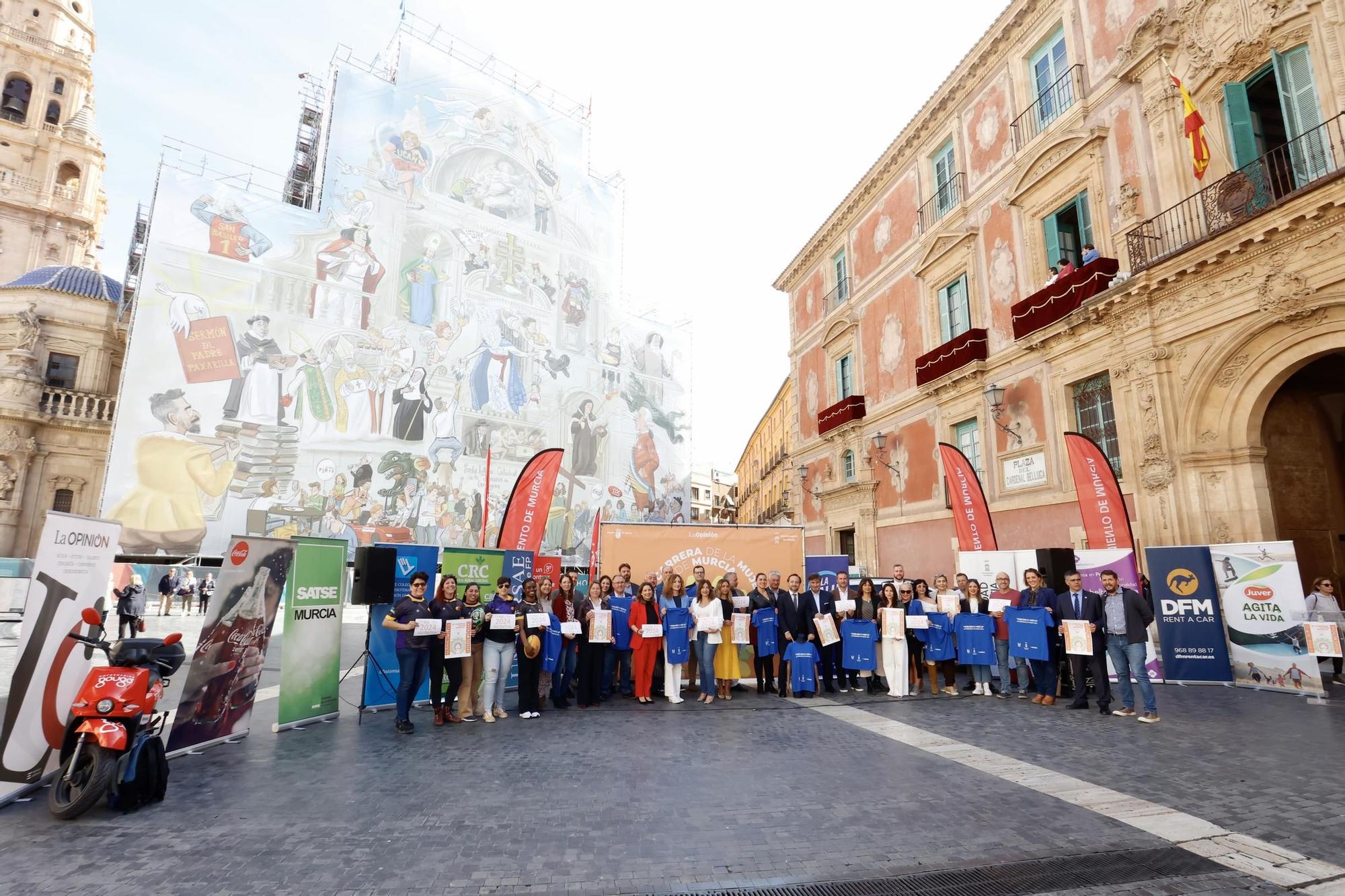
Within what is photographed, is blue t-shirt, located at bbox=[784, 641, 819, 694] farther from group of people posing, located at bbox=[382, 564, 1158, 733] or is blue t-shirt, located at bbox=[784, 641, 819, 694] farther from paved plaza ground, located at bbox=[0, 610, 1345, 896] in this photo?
paved plaza ground, located at bbox=[0, 610, 1345, 896]

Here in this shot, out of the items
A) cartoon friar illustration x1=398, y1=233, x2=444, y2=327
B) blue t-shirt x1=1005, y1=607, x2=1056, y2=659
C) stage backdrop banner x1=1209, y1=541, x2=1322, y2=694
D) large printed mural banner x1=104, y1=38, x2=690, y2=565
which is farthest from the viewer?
cartoon friar illustration x1=398, y1=233, x2=444, y2=327

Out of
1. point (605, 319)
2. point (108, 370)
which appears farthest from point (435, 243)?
point (108, 370)

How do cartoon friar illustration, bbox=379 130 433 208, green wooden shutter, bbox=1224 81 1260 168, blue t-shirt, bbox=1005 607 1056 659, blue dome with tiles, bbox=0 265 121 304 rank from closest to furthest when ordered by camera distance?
blue t-shirt, bbox=1005 607 1056 659
green wooden shutter, bbox=1224 81 1260 168
cartoon friar illustration, bbox=379 130 433 208
blue dome with tiles, bbox=0 265 121 304

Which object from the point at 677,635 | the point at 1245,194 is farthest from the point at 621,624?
the point at 1245,194

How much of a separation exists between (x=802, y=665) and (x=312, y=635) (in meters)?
6.71

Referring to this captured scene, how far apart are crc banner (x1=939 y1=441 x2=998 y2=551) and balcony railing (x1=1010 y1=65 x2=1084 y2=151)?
839 centimetres

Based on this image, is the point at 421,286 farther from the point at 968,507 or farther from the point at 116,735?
the point at 116,735

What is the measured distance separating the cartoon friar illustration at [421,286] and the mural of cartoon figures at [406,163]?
1.90 metres

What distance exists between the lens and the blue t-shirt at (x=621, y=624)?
969 centimetres

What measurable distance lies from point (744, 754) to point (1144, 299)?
11.8 meters

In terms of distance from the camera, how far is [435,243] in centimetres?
2691

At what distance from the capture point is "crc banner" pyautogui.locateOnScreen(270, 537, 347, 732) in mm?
7543

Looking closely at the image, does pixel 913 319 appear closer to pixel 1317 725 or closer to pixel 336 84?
pixel 1317 725

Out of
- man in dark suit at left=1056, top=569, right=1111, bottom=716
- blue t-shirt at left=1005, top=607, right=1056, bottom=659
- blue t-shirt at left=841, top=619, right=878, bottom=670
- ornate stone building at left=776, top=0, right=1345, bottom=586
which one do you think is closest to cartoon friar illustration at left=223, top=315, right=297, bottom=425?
ornate stone building at left=776, top=0, right=1345, bottom=586
